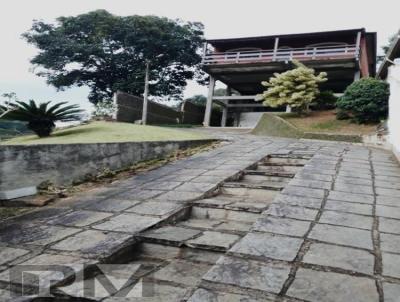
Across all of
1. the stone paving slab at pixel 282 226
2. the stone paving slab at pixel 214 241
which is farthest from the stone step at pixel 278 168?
the stone paving slab at pixel 214 241

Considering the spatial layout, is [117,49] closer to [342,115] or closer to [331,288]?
[342,115]

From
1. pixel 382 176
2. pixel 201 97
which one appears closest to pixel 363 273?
pixel 382 176

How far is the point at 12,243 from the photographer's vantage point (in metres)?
2.72

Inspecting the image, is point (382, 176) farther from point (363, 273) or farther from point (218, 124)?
point (218, 124)

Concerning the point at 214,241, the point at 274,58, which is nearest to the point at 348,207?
the point at 214,241

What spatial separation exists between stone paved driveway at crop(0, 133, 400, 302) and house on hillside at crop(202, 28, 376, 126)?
43.0 ft

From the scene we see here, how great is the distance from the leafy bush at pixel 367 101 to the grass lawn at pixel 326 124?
31 cm

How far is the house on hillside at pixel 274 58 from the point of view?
1669 centimetres

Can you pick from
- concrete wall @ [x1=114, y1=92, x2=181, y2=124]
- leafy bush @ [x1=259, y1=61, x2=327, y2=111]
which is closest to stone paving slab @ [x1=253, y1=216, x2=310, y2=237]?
leafy bush @ [x1=259, y1=61, x2=327, y2=111]

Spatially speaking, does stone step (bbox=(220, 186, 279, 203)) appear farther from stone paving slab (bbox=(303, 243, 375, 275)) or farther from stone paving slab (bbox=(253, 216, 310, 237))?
stone paving slab (bbox=(303, 243, 375, 275))

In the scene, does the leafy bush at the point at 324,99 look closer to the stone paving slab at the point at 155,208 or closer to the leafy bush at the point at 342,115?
the leafy bush at the point at 342,115

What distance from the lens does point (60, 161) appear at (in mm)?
4844

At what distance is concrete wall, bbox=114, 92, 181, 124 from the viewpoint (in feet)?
51.3

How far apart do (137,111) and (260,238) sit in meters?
15.1
